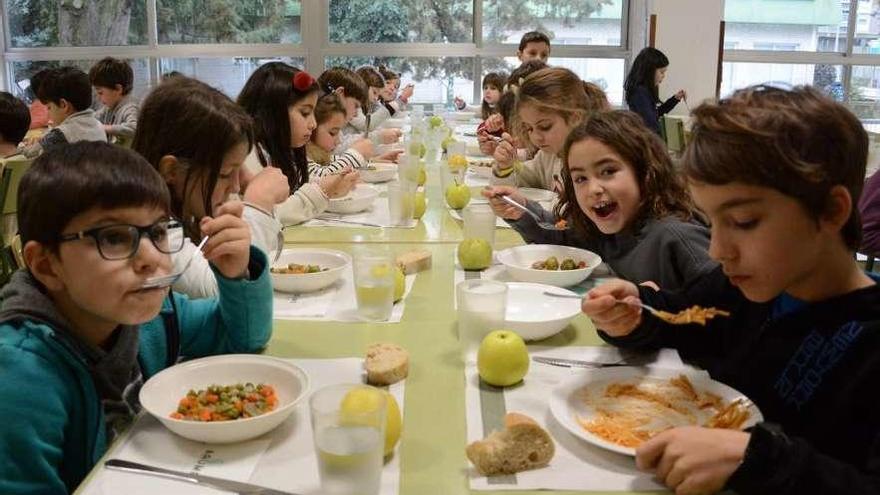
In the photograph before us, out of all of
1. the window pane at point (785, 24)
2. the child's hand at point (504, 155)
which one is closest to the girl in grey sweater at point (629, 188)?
the child's hand at point (504, 155)

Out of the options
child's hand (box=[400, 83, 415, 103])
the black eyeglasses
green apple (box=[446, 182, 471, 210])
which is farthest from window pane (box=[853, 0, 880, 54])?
the black eyeglasses

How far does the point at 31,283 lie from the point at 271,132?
1.65m

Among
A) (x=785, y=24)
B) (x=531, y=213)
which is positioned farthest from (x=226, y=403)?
(x=785, y=24)

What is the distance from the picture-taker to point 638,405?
3.59 ft

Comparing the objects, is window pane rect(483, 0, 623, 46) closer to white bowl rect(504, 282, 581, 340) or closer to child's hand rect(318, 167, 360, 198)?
child's hand rect(318, 167, 360, 198)

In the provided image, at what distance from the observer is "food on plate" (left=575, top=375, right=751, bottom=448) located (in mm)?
980

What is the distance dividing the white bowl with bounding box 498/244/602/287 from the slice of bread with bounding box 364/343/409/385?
0.52 meters

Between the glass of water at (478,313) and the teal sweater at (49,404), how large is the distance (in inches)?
14.1

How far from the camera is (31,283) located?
110 cm

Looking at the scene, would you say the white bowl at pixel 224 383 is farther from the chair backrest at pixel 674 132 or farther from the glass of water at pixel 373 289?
the chair backrest at pixel 674 132

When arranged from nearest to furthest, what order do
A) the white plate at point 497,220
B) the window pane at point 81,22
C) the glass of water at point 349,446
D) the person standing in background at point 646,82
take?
1. the glass of water at point 349,446
2. the white plate at point 497,220
3. the person standing in background at point 646,82
4. the window pane at point 81,22

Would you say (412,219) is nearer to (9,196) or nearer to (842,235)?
(842,235)

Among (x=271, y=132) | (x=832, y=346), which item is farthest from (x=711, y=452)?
(x=271, y=132)

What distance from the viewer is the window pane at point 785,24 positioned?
6711mm
